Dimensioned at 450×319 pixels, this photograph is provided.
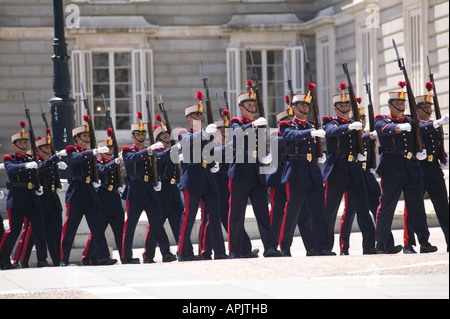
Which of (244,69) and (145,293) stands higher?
(244,69)

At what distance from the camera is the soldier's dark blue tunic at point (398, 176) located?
33.9ft

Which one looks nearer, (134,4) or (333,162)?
(333,162)

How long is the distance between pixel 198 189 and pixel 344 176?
5.06ft

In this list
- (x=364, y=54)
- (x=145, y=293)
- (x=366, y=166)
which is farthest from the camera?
(x=364, y=54)

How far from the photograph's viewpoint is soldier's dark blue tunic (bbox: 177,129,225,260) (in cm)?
1103

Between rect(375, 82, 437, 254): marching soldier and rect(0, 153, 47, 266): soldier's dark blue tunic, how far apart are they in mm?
4083

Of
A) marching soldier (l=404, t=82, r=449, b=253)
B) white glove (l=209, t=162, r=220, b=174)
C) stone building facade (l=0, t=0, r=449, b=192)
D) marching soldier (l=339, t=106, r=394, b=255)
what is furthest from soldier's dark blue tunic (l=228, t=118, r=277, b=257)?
stone building facade (l=0, t=0, r=449, b=192)

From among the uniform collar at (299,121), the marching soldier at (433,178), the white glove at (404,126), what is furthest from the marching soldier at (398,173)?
the uniform collar at (299,121)

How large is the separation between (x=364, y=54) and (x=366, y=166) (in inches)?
345

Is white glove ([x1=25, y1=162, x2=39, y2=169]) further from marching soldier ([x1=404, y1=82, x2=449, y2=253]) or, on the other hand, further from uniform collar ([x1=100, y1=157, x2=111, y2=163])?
marching soldier ([x1=404, y1=82, x2=449, y2=253])

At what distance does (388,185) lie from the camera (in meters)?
10.4

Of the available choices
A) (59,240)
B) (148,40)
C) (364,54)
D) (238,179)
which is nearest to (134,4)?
(148,40)

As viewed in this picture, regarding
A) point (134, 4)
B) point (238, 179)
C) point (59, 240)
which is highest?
point (134, 4)

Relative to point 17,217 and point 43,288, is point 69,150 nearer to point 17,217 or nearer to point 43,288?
point 17,217
